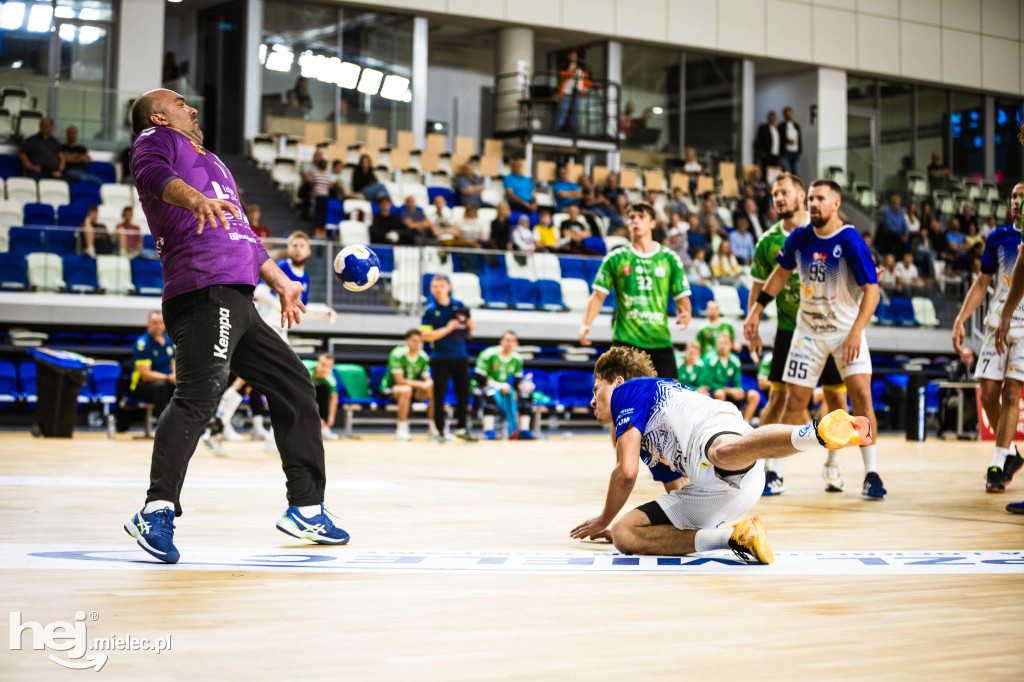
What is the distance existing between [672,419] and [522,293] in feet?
43.1

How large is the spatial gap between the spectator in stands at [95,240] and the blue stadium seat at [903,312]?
13.2 metres

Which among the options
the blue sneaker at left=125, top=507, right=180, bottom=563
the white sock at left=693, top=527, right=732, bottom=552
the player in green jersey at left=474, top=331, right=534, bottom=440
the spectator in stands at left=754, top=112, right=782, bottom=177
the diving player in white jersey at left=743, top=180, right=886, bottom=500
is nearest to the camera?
the blue sneaker at left=125, top=507, right=180, bottom=563

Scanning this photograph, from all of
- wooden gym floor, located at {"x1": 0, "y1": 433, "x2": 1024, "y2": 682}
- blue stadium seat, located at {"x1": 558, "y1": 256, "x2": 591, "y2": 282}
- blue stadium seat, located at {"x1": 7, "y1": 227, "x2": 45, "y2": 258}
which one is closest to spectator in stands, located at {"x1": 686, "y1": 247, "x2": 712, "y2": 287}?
blue stadium seat, located at {"x1": 558, "y1": 256, "x2": 591, "y2": 282}

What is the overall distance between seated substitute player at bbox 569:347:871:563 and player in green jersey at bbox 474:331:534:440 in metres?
10.9

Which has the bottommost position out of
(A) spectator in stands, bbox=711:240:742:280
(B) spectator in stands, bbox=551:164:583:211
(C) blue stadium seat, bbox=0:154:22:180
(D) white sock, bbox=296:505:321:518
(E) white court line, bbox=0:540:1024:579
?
(E) white court line, bbox=0:540:1024:579

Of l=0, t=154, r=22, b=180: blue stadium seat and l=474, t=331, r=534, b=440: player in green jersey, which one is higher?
l=0, t=154, r=22, b=180: blue stadium seat

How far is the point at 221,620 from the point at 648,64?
24.6 m

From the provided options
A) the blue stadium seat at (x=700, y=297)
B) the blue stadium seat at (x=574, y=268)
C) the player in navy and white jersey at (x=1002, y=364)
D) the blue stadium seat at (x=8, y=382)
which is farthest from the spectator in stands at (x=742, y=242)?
the player in navy and white jersey at (x=1002, y=364)

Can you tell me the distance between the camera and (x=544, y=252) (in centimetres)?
1825

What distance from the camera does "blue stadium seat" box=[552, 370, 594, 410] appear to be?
16891 millimetres

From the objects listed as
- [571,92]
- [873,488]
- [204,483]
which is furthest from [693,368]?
[571,92]

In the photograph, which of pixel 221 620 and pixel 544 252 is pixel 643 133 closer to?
pixel 544 252

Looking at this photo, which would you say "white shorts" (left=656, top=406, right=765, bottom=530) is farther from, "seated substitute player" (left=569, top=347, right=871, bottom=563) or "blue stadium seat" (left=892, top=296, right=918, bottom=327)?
"blue stadium seat" (left=892, top=296, right=918, bottom=327)

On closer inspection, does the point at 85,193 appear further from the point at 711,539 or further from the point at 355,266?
the point at 711,539
